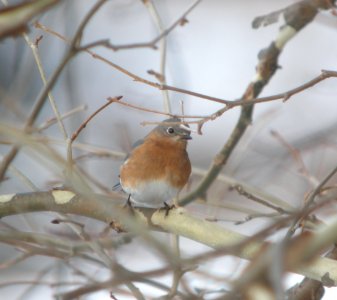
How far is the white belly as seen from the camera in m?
3.54

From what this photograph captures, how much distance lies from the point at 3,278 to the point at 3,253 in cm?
34

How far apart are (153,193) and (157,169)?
5.8 inches

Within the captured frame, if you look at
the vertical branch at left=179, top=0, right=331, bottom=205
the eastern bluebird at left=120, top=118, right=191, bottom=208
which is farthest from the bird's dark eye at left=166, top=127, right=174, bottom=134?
the vertical branch at left=179, top=0, right=331, bottom=205

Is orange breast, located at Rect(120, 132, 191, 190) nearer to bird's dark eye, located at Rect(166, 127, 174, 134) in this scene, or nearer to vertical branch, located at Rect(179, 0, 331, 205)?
bird's dark eye, located at Rect(166, 127, 174, 134)

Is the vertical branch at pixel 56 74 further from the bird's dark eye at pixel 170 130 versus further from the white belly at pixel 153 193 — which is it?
the bird's dark eye at pixel 170 130

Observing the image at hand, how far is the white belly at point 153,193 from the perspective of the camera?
354 centimetres

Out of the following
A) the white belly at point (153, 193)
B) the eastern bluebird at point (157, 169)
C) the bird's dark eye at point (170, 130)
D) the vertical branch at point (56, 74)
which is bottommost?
the vertical branch at point (56, 74)

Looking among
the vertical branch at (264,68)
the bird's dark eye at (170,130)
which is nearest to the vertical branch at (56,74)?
the vertical branch at (264,68)

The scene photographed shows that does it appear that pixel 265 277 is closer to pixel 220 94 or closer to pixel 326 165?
pixel 326 165

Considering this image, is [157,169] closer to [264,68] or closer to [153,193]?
[153,193]

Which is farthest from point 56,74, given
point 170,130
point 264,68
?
point 170,130

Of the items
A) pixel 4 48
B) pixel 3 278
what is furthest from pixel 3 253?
pixel 4 48

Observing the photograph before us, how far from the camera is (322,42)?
8367mm

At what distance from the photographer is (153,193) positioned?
3572 millimetres
